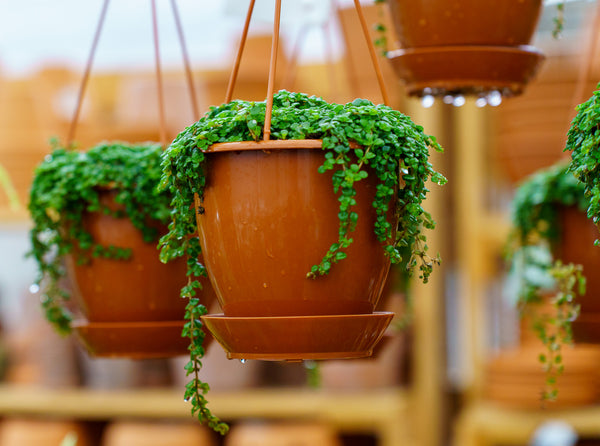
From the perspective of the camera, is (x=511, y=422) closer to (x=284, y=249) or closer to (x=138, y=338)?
(x=138, y=338)

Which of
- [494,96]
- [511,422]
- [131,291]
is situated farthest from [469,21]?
[511,422]

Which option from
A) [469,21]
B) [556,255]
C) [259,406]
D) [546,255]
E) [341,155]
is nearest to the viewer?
[341,155]

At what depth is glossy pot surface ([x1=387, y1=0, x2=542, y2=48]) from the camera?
1162 millimetres

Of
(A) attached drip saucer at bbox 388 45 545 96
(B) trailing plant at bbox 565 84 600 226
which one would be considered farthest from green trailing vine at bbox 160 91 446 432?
(A) attached drip saucer at bbox 388 45 545 96

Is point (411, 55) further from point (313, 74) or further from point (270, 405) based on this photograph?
point (313, 74)

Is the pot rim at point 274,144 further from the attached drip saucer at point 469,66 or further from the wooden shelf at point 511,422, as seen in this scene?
the wooden shelf at point 511,422

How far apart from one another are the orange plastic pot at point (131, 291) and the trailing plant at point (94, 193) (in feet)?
0.04

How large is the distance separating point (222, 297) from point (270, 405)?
1537mm

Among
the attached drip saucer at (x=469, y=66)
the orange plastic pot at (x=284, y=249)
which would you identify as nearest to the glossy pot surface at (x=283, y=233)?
the orange plastic pot at (x=284, y=249)

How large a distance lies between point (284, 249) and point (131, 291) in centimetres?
38

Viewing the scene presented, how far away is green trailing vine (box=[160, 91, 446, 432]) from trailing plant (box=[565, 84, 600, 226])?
0.14 m

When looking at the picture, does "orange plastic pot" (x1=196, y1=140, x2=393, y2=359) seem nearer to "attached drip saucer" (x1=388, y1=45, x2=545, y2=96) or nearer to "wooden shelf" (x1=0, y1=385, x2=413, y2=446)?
"attached drip saucer" (x1=388, y1=45, x2=545, y2=96)

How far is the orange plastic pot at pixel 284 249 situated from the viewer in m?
0.88

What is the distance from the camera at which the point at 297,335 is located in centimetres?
88
